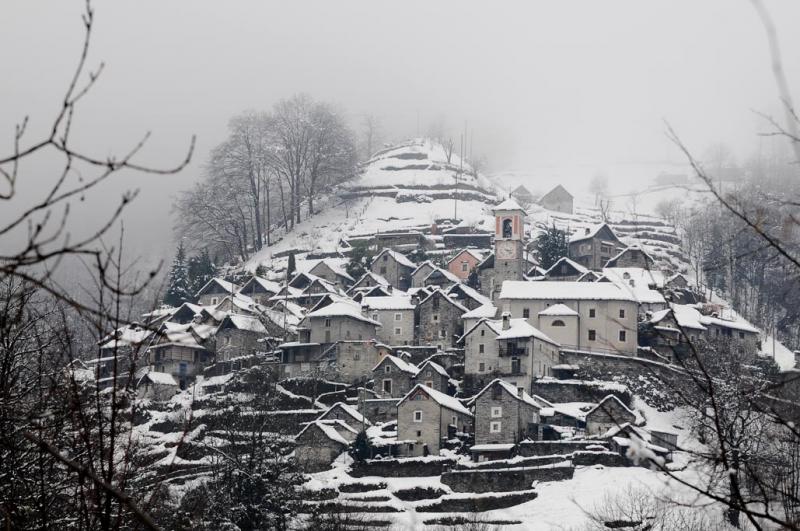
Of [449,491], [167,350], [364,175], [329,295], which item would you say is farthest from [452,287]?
[364,175]

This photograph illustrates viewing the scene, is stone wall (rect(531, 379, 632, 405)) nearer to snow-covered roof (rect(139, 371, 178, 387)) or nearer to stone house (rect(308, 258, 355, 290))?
snow-covered roof (rect(139, 371, 178, 387))

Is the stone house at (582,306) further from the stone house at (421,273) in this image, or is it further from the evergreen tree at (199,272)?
the evergreen tree at (199,272)

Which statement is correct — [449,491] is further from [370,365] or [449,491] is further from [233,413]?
[370,365]

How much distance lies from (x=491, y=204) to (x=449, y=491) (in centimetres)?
5521

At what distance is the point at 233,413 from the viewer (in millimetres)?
47281

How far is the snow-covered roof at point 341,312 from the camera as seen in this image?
59.5 metres

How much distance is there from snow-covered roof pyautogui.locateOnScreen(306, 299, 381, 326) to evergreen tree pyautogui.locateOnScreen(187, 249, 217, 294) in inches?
722

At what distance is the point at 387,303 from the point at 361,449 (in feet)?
54.7

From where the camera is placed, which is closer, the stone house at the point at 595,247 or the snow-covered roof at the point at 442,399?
the snow-covered roof at the point at 442,399

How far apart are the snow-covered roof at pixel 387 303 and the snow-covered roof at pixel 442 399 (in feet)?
38.8

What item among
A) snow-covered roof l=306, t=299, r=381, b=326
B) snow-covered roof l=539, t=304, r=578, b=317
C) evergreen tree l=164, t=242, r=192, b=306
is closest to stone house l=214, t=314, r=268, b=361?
snow-covered roof l=306, t=299, r=381, b=326

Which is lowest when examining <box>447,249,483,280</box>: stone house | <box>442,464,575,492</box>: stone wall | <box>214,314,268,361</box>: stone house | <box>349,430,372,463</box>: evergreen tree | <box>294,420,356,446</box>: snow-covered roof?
<box>442,464,575,492</box>: stone wall

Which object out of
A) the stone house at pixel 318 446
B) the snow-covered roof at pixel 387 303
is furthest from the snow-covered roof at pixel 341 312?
the stone house at pixel 318 446

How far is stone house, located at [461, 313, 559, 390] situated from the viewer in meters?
52.7
